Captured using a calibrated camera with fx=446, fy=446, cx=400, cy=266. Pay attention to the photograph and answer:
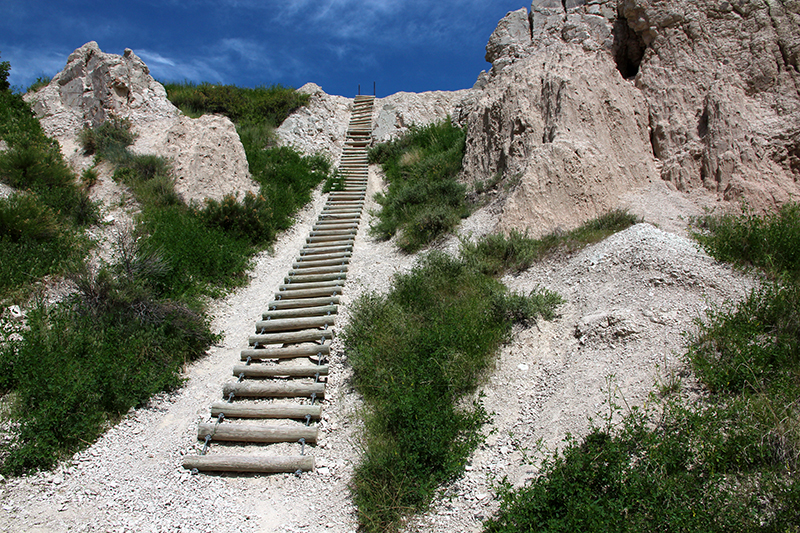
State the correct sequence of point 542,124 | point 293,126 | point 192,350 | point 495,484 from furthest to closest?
1. point 293,126
2. point 542,124
3. point 192,350
4. point 495,484

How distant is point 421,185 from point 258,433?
8159mm

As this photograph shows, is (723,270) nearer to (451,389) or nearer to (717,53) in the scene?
(451,389)

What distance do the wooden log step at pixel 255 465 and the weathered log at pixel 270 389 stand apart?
3.92 ft

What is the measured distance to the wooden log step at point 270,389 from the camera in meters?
6.47

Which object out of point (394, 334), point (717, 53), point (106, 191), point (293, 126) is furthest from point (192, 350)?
point (293, 126)

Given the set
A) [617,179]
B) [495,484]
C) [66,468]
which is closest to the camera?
[495,484]

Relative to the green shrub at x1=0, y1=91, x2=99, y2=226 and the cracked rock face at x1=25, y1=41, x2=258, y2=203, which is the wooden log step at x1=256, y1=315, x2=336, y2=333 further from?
the cracked rock face at x1=25, y1=41, x2=258, y2=203

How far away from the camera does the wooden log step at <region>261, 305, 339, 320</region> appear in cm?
843

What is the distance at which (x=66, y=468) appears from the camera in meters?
5.03

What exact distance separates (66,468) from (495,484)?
4.75m

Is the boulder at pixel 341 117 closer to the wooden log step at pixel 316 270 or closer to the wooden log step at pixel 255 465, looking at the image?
the wooden log step at pixel 316 270

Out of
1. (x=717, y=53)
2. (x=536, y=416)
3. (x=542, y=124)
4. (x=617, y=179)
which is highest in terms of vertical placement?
(x=717, y=53)

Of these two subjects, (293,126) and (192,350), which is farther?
(293,126)

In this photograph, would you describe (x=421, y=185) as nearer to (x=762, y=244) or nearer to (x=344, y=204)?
(x=344, y=204)
